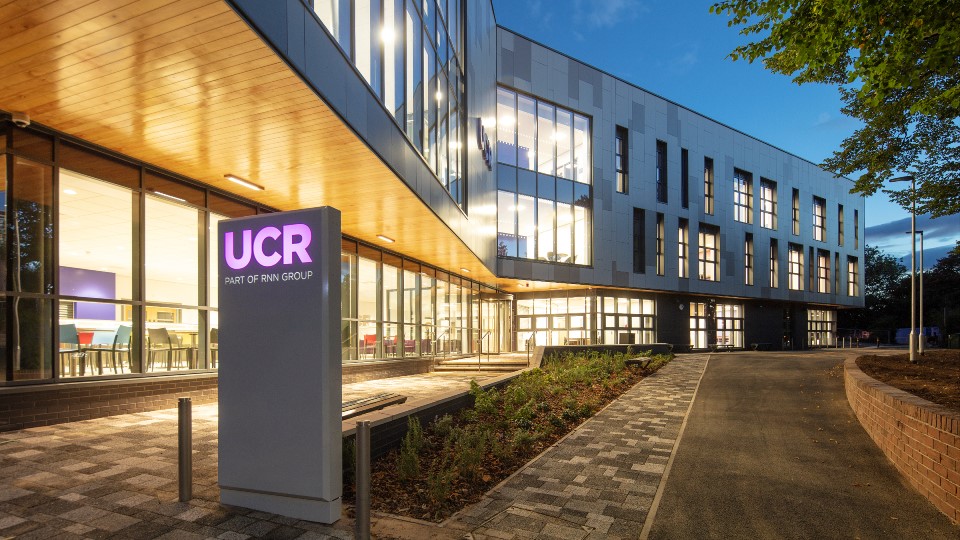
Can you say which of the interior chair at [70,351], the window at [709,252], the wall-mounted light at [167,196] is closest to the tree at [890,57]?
the wall-mounted light at [167,196]

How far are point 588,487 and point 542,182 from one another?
21891mm

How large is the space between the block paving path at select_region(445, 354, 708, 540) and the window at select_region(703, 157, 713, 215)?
27.2 m

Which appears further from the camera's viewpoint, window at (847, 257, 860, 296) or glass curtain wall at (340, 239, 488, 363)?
window at (847, 257, 860, 296)

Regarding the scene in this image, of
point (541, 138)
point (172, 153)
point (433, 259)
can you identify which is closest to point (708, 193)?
point (541, 138)

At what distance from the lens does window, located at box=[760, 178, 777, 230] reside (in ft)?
125

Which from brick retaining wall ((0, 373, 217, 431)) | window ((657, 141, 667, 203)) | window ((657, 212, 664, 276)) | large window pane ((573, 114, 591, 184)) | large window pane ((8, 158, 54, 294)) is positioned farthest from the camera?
window ((657, 141, 667, 203))

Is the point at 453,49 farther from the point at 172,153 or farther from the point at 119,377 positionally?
the point at 119,377

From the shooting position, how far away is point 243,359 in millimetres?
5035

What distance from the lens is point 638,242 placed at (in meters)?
30.7

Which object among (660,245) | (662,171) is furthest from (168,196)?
(662,171)

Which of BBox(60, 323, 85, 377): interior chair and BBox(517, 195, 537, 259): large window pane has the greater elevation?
BBox(517, 195, 537, 259): large window pane

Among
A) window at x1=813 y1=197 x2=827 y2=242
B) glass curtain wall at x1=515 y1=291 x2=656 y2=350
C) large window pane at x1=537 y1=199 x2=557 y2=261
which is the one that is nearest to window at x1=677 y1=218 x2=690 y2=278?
glass curtain wall at x1=515 y1=291 x2=656 y2=350

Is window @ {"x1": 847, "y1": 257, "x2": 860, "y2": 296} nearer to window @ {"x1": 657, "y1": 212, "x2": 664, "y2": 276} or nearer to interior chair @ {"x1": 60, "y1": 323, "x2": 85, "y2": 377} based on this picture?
window @ {"x1": 657, "y1": 212, "x2": 664, "y2": 276}

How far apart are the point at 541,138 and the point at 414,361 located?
1386 centimetres
